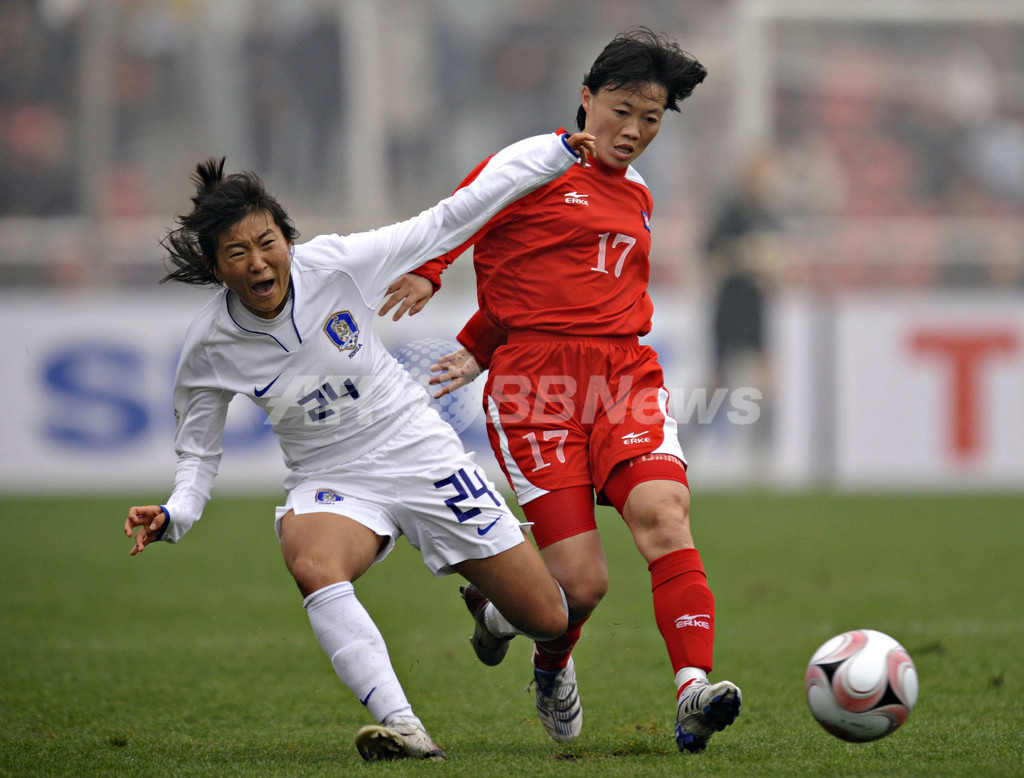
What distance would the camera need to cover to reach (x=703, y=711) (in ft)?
13.4

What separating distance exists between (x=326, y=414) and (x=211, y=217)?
2.28ft

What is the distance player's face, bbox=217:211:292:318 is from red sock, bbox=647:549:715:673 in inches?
56.6

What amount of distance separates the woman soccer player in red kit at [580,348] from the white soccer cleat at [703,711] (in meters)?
0.59

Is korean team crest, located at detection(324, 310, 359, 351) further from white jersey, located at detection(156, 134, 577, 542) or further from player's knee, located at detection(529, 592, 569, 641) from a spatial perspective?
player's knee, located at detection(529, 592, 569, 641)

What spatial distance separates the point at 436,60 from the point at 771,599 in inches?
390

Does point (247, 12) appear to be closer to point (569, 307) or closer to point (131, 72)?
point (131, 72)

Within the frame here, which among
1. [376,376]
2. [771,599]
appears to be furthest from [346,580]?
[771,599]

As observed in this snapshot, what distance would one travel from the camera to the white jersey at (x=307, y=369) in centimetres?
441

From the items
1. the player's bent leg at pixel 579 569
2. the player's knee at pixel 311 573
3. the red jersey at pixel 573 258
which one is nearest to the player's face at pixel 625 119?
the red jersey at pixel 573 258

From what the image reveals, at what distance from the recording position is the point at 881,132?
16359 millimetres

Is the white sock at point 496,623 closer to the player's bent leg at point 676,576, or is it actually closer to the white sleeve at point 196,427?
the player's bent leg at point 676,576

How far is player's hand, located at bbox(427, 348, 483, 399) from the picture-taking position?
503cm

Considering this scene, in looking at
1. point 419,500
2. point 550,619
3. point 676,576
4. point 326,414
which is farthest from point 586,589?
point 326,414

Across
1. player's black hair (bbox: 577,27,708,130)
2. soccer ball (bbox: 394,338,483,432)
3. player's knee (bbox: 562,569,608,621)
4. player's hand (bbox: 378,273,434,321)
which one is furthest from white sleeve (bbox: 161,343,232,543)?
player's black hair (bbox: 577,27,708,130)
